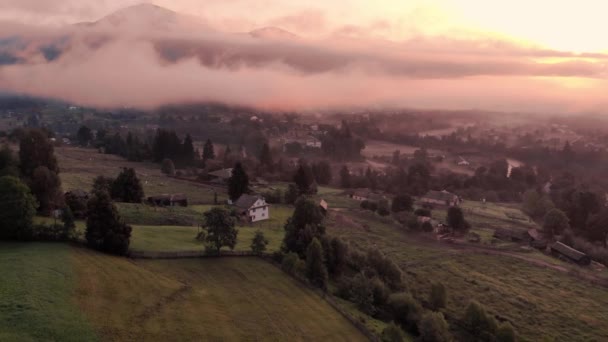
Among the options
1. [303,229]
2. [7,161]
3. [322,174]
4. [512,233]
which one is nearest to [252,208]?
[303,229]

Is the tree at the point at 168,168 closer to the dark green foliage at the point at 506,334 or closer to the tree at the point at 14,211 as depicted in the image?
the tree at the point at 14,211

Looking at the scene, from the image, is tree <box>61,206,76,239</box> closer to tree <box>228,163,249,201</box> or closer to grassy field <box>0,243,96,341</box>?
grassy field <box>0,243,96,341</box>

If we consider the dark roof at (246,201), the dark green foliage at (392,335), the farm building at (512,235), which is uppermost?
the dark roof at (246,201)

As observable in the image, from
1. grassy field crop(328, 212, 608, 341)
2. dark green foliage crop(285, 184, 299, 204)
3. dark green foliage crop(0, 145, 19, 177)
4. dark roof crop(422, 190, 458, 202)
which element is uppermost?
dark green foliage crop(0, 145, 19, 177)

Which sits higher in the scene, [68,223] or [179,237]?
[68,223]

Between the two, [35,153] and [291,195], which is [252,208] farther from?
[35,153]

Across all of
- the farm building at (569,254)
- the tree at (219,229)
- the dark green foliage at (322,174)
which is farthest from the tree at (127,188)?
the farm building at (569,254)

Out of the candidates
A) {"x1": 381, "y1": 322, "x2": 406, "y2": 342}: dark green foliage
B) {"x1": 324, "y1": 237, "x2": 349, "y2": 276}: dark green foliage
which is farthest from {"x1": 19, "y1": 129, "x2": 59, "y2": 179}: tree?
{"x1": 381, "y1": 322, "x2": 406, "y2": 342}: dark green foliage
